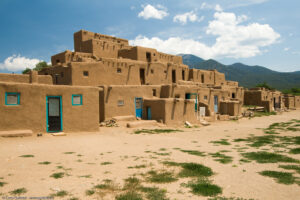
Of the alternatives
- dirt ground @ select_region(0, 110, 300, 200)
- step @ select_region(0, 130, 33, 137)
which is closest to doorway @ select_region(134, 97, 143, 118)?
dirt ground @ select_region(0, 110, 300, 200)

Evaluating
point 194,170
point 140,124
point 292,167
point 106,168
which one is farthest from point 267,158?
point 140,124

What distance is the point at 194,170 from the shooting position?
6.93 meters

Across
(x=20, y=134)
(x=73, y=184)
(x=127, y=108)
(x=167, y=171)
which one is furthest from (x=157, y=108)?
(x=73, y=184)

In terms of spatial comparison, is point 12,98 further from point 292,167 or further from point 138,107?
point 292,167

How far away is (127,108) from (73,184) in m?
13.5

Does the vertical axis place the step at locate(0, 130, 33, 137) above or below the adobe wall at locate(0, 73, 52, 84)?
below

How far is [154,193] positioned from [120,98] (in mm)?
13907

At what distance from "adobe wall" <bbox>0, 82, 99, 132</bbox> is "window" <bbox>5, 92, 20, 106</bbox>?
0.14 metres

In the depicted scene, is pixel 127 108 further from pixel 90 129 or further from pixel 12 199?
pixel 12 199

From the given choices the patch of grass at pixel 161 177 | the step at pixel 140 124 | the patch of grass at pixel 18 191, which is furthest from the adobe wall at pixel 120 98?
the patch of grass at pixel 18 191

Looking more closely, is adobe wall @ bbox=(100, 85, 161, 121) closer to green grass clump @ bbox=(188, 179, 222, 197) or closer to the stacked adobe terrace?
the stacked adobe terrace

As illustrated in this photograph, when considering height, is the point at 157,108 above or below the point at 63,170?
above

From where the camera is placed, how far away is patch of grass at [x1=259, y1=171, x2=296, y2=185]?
5.95 m

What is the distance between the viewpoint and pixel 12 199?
4684 millimetres
